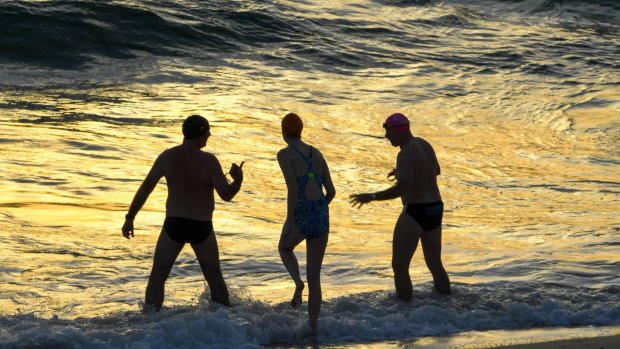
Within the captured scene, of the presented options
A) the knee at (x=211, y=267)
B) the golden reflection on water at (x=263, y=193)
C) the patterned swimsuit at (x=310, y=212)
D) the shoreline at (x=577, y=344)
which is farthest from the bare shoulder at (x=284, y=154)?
the shoreline at (x=577, y=344)

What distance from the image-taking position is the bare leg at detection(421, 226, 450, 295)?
10.3 meters

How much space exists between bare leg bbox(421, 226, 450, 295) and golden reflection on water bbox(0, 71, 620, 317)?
90 cm

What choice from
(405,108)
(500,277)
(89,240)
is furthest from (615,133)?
(89,240)

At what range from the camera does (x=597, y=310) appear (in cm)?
1048

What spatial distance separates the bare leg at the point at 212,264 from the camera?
9.45 metres

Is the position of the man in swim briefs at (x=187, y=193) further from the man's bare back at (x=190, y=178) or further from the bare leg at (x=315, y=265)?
the bare leg at (x=315, y=265)

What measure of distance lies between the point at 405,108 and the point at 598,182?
6.69 metres

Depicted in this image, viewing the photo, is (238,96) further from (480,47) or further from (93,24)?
(480,47)

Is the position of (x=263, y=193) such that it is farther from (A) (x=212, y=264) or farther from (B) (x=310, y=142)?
(A) (x=212, y=264)

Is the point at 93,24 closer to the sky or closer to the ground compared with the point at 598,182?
closer to the sky

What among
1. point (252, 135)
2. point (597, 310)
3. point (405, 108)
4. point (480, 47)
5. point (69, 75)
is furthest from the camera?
point (480, 47)

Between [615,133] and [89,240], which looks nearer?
[89,240]

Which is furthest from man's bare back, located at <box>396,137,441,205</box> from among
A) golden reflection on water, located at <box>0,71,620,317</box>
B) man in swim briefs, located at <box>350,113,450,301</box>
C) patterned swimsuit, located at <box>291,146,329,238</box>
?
golden reflection on water, located at <box>0,71,620,317</box>

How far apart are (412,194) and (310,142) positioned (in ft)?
31.9
